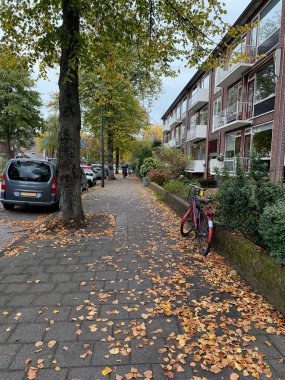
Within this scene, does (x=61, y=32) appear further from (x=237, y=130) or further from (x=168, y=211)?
(x=237, y=130)

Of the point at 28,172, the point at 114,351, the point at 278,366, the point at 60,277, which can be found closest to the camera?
the point at 278,366

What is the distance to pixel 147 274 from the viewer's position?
4.38 meters

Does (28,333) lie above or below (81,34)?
below

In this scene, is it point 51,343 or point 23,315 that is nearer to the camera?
point 51,343

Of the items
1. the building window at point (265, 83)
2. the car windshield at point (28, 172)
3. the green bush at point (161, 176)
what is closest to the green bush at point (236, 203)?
the car windshield at point (28, 172)

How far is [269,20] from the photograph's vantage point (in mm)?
15023

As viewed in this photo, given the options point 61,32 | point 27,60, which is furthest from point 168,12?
point 27,60

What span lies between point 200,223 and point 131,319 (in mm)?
2908

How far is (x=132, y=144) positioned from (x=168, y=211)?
22.8m

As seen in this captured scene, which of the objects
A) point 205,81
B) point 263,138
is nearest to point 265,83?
point 263,138

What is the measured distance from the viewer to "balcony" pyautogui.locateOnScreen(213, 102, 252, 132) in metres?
17.6

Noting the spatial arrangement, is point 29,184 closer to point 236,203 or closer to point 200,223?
point 200,223

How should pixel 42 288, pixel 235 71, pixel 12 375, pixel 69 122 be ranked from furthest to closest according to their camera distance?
pixel 235 71 → pixel 69 122 → pixel 42 288 → pixel 12 375

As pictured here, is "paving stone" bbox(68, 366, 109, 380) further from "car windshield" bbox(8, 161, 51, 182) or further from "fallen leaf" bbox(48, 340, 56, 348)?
"car windshield" bbox(8, 161, 51, 182)
